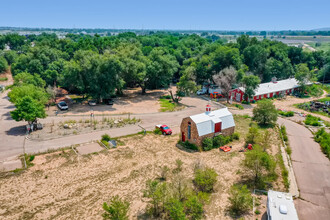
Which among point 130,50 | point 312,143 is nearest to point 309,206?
point 312,143

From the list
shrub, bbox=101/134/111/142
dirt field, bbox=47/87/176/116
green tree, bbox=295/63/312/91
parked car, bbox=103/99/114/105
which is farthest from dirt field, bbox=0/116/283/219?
green tree, bbox=295/63/312/91

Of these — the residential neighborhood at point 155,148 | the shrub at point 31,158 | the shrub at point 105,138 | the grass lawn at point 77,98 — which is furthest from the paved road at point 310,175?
the grass lawn at point 77,98

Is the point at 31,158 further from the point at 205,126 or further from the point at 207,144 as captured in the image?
the point at 205,126

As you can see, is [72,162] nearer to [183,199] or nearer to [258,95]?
[183,199]

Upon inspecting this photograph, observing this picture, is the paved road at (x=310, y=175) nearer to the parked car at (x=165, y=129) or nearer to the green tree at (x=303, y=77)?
the parked car at (x=165, y=129)

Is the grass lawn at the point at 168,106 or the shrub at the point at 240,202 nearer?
the shrub at the point at 240,202
